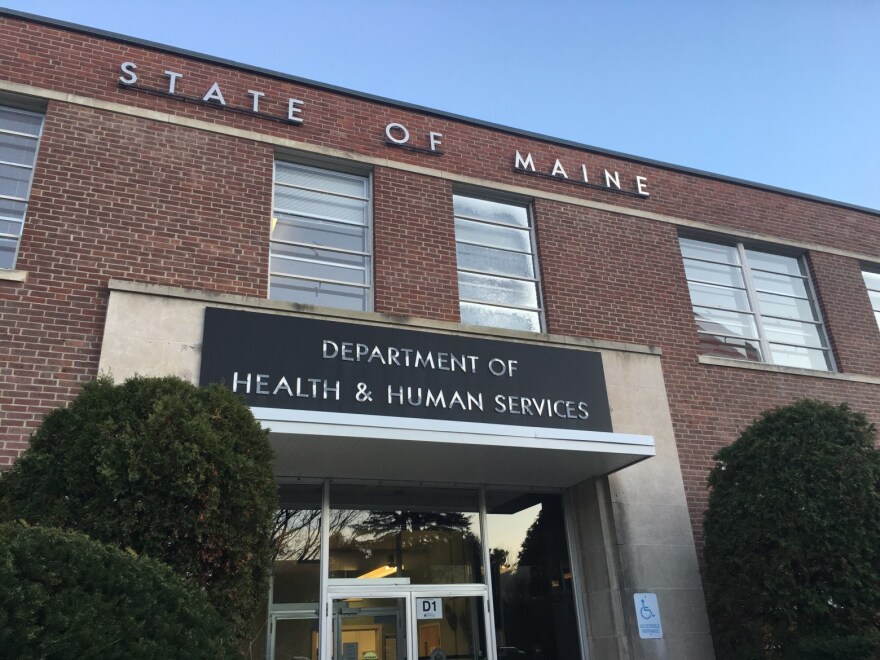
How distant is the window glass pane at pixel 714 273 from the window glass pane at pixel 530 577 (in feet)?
14.1

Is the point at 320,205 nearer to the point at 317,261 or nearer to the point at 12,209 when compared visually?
the point at 317,261

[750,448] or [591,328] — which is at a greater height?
[591,328]

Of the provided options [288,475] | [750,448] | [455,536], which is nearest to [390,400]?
[288,475]

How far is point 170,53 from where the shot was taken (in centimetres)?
965

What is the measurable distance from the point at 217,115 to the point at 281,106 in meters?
0.87

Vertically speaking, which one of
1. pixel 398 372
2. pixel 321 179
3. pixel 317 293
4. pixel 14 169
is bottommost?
pixel 398 372

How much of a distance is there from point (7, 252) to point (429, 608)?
6.04 meters

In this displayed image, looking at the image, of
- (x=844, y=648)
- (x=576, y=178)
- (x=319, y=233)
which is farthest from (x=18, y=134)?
(x=844, y=648)

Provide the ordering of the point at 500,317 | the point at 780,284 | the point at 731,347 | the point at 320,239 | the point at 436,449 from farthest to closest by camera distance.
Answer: the point at 780,284
the point at 731,347
the point at 500,317
the point at 320,239
the point at 436,449

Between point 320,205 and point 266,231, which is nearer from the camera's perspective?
point 266,231

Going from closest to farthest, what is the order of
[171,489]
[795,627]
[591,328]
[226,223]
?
[171,489] → [795,627] → [226,223] → [591,328]

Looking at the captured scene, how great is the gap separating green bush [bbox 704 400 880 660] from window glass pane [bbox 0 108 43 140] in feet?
28.8

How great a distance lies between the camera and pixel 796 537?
7.60m

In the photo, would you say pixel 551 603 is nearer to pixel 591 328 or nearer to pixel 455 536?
pixel 455 536
